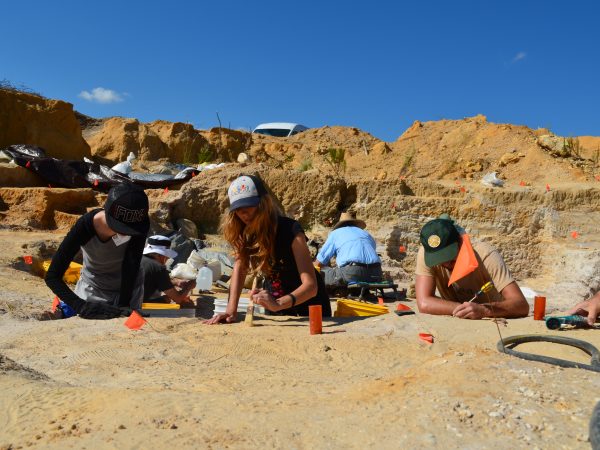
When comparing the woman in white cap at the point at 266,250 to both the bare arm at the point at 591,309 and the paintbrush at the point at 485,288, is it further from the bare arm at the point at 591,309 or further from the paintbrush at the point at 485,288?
the bare arm at the point at 591,309

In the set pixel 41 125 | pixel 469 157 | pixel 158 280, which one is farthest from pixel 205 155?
pixel 158 280

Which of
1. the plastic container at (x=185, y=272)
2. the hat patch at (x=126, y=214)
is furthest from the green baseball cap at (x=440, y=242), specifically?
the plastic container at (x=185, y=272)

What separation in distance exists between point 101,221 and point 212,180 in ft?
21.3

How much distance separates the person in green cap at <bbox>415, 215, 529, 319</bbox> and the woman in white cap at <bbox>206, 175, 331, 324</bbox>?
698 millimetres

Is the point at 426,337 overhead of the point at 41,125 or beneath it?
beneath

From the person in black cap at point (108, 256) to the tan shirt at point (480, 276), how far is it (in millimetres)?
1796

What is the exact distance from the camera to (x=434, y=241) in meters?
3.27

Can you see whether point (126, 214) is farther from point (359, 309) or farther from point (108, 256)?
point (359, 309)

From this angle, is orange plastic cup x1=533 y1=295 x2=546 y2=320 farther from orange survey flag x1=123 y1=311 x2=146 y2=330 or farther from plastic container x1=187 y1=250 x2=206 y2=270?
plastic container x1=187 y1=250 x2=206 y2=270

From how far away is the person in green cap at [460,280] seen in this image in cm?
324

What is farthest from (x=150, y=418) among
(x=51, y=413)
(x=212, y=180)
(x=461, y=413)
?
(x=212, y=180)

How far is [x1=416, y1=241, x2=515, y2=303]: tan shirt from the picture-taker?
3371 millimetres

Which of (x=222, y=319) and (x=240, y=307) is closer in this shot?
(x=222, y=319)

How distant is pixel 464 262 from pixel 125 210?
2.02 meters
